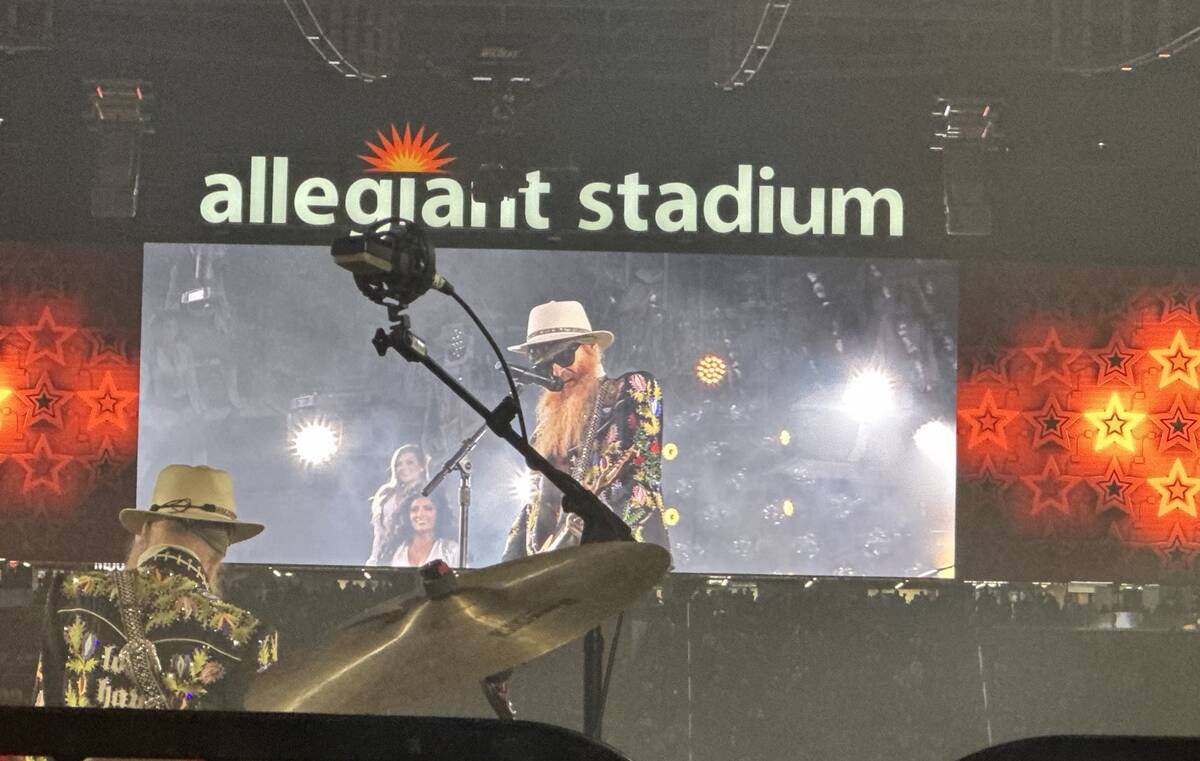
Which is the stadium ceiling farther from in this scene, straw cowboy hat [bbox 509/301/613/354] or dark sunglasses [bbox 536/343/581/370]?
dark sunglasses [bbox 536/343/581/370]

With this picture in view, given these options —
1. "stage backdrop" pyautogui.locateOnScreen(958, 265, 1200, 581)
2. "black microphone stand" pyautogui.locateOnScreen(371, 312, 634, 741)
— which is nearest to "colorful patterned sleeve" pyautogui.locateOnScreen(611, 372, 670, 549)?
"stage backdrop" pyautogui.locateOnScreen(958, 265, 1200, 581)

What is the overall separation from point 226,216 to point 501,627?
188 inches

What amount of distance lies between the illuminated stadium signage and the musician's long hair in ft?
1.89

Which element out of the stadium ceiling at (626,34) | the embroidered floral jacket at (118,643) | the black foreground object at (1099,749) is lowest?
the embroidered floral jacket at (118,643)

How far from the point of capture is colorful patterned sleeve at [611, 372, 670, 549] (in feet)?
18.4

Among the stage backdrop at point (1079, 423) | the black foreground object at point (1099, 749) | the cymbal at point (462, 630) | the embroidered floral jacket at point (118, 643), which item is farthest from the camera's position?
the stage backdrop at point (1079, 423)

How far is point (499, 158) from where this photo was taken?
227 inches

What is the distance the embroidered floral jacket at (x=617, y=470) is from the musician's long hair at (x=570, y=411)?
0.03 m

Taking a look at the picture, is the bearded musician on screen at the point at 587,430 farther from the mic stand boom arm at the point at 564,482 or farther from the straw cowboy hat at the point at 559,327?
the mic stand boom arm at the point at 564,482

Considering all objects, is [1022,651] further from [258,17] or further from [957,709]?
[258,17]

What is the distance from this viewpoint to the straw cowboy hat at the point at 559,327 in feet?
18.6

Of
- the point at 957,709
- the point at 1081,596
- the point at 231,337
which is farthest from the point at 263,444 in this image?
the point at 1081,596

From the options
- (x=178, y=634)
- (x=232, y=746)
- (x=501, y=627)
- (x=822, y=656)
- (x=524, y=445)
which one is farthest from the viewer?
(x=822, y=656)

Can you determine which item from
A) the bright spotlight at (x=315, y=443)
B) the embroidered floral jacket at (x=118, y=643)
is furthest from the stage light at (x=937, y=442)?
the embroidered floral jacket at (x=118, y=643)
